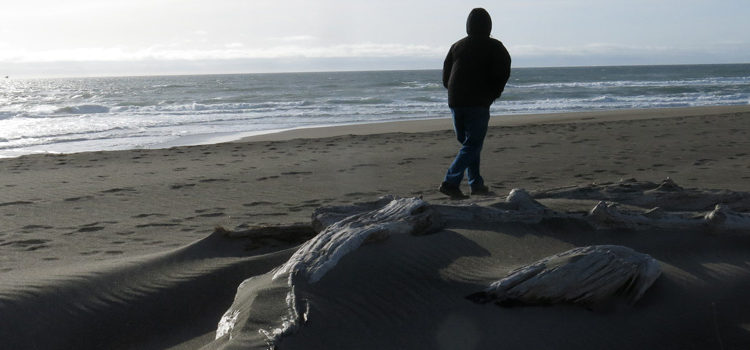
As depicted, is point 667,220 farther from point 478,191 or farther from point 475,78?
point 478,191

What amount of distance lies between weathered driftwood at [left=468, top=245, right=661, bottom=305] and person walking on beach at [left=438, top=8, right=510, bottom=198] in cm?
285

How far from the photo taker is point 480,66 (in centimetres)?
587

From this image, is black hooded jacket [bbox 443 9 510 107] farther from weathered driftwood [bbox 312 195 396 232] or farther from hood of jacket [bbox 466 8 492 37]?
weathered driftwood [bbox 312 195 396 232]

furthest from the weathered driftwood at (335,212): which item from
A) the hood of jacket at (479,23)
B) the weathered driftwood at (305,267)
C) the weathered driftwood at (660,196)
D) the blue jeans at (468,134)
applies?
the hood of jacket at (479,23)

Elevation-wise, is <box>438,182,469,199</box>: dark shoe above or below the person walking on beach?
below

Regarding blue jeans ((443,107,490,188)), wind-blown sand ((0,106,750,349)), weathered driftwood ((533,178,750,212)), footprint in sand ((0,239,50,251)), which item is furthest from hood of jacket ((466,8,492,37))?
footprint in sand ((0,239,50,251))

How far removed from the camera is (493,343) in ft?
9.11

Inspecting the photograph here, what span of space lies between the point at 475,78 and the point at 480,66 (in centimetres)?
11

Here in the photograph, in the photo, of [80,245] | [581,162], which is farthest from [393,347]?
[581,162]

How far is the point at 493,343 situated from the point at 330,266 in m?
0.81

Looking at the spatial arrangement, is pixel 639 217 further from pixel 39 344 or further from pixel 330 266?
pixel 39 344

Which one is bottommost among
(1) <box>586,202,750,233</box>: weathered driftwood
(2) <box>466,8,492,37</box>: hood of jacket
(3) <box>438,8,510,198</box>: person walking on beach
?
(1) <box>586,202,750,233</box>: weathered driftwood

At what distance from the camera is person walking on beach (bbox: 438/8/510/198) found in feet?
19.2

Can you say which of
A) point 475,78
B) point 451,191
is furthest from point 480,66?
point 451,191
